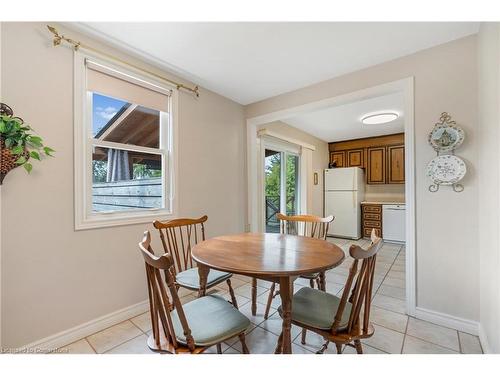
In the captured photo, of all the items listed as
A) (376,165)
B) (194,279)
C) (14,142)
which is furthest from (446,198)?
(376,165)

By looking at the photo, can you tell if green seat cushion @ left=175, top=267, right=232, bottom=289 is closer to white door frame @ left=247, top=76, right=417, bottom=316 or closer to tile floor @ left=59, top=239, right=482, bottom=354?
tile floor @ left=59, top=239, right=482, bottom=354

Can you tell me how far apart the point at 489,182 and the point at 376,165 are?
404cm

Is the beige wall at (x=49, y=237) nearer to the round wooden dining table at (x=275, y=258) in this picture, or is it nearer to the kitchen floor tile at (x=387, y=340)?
the round wooden dining table at (x=275, y=258)

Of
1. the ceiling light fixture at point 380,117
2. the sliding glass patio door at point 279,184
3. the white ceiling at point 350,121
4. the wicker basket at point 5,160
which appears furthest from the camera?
the sliding glass patio door at point 279,184

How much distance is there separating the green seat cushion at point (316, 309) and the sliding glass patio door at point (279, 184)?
2.40m

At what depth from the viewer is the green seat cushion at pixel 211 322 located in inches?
42.1

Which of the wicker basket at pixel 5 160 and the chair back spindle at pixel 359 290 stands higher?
the wicker basket at pixel 5 160

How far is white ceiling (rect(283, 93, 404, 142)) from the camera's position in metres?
3.21

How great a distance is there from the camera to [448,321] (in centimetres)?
185

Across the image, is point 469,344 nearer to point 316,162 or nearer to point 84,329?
point 84,329

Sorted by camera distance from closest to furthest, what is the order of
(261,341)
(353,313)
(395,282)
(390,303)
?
1. (353,313)
2. (261,341)
3. (390,303)
4. (395,282)

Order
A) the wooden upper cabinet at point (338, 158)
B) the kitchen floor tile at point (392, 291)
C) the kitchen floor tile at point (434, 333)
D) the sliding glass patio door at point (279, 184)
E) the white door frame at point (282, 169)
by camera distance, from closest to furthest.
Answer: the kitchen floor tile at point (434, 333), the kitchen floor tile at point (392, 291), the white door frame at point (282, 169), the sliding glass patio door at point (279, 184), the wooden upper cabinet at point (338, 158)

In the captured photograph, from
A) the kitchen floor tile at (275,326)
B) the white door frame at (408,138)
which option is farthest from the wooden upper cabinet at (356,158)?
the kitchen floor tile at (275,326)
